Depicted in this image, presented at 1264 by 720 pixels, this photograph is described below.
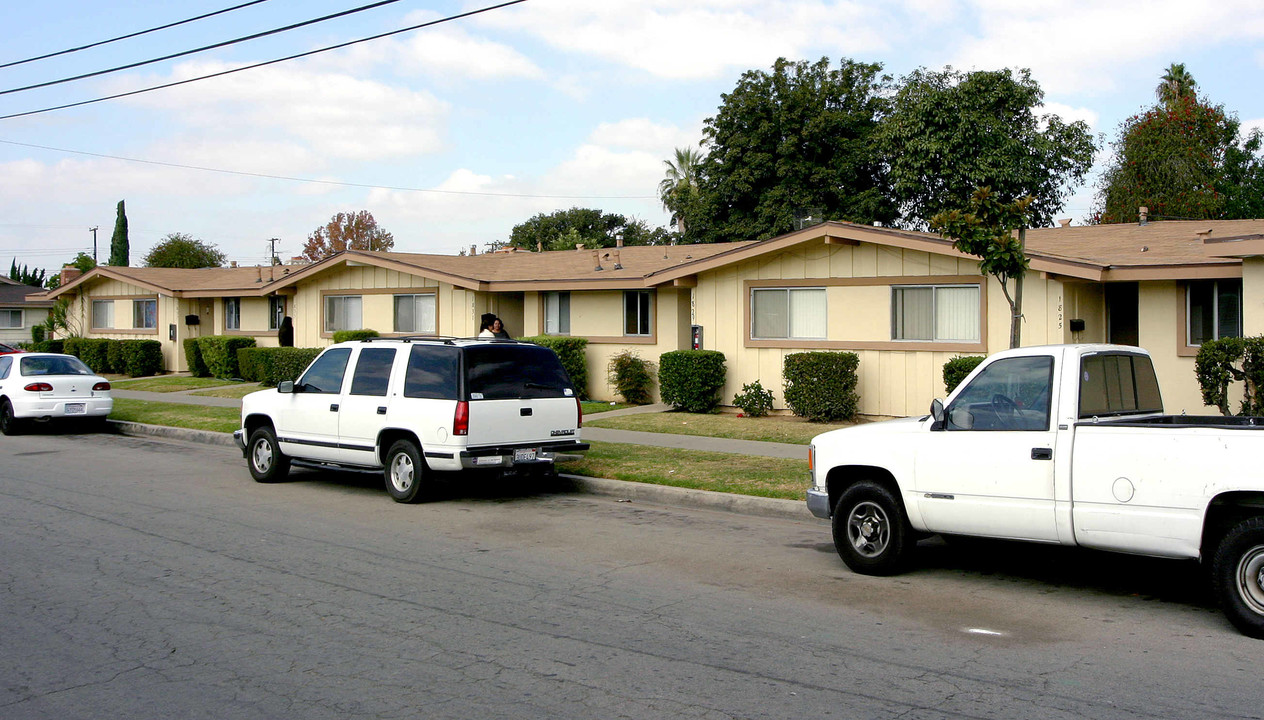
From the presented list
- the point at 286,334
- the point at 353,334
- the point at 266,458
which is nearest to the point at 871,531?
the point at 266,458

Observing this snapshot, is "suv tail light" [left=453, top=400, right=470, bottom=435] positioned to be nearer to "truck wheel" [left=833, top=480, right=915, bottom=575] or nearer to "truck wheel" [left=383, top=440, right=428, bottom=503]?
"truck wheel" [left=383, top=440, right=428, bottom=503]

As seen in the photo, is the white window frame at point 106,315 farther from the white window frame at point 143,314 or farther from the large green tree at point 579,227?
the large green tree at point 579,227

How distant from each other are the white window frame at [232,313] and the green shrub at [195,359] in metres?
1.27

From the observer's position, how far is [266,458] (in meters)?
13.5

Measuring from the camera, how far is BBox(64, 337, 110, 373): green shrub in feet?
114

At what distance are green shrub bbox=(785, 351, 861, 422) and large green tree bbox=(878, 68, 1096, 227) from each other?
533 inches

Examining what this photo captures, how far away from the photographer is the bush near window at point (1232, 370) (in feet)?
46.6

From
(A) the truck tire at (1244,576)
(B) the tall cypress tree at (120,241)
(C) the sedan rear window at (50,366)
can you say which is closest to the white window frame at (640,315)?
(C) the sedan rear window at (50,366)

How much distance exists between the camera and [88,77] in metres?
21.6

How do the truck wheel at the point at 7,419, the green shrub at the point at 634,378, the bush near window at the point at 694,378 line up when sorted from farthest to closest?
the green shrub at the point at 634,378 → the bush near window at the point at 694,378 → the truck wheel at the point at 7,419

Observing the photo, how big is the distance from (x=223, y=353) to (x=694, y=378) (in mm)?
16783

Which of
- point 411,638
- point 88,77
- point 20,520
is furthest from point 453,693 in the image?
point 88,77

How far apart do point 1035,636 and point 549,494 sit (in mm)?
7132

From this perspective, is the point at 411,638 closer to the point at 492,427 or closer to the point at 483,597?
the point at 483,597
